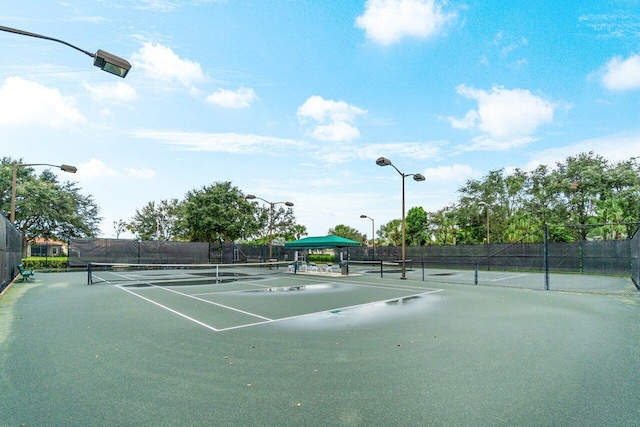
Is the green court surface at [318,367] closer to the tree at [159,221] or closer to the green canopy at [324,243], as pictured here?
the green canopy at [324,243]

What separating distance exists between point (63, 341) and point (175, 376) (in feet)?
10.4

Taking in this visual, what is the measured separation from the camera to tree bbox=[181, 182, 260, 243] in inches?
1677

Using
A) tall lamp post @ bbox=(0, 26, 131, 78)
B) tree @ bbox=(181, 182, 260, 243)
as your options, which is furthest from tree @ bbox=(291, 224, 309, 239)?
tall lamp post @ bbox=(0, 26, 131, 78)

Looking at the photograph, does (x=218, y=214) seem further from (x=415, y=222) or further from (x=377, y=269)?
(x=415, y=222)

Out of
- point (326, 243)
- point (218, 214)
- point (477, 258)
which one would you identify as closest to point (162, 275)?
point (326, 243)

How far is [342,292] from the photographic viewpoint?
14.2 meters

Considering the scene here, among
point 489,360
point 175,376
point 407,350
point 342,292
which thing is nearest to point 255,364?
point 175,376

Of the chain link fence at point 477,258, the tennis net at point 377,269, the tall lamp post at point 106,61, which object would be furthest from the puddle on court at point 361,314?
the tennis net at point 377,269

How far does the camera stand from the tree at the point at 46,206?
32000mm

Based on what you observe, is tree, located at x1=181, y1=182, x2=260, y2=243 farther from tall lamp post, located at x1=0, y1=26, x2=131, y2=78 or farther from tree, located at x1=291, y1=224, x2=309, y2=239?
tall lamp post, located at x1=0, y1=26, x2=131, y2=78

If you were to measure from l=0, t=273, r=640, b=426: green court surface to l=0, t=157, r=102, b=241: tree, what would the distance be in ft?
96.2

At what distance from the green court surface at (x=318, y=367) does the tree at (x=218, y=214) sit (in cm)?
3348

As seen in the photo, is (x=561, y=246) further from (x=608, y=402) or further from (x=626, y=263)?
(x=608, y=402)

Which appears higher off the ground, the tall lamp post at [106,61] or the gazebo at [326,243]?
the tall lamp post at [106,61]
